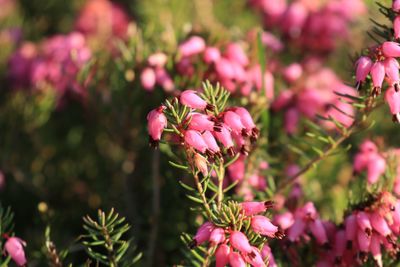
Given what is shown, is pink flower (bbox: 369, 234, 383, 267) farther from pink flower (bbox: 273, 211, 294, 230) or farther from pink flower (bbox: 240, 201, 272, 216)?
pink flower (bbox: 240, 201, 272, 216)

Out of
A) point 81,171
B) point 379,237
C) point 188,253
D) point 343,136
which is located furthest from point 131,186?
point 379,237

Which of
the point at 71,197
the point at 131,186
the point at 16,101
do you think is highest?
the point at 16,101

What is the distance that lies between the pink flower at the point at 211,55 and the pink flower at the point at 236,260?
4.09 ft

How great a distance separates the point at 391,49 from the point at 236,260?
33.2 inches

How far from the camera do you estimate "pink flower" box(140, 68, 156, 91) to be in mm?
2670

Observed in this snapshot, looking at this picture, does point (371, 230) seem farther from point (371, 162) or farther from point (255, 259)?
point (371, 162)

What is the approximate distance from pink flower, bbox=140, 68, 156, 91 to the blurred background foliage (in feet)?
0.43

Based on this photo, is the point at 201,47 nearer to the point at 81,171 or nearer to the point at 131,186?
the point at 131,186

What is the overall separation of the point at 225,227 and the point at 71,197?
6.04ft

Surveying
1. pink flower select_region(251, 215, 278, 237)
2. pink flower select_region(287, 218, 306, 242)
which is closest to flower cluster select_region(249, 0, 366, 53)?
pink flower select_region(287, 218, 306, 242)

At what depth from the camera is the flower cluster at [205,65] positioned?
2.68m

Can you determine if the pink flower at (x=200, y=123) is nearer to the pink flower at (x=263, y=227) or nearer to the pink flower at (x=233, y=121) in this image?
the pink flower at (x=233, y=121)

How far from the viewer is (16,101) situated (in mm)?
3252

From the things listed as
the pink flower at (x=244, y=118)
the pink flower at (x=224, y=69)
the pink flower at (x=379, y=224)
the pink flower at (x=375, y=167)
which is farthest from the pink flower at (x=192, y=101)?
the pink flower at (x=375, y=167)
